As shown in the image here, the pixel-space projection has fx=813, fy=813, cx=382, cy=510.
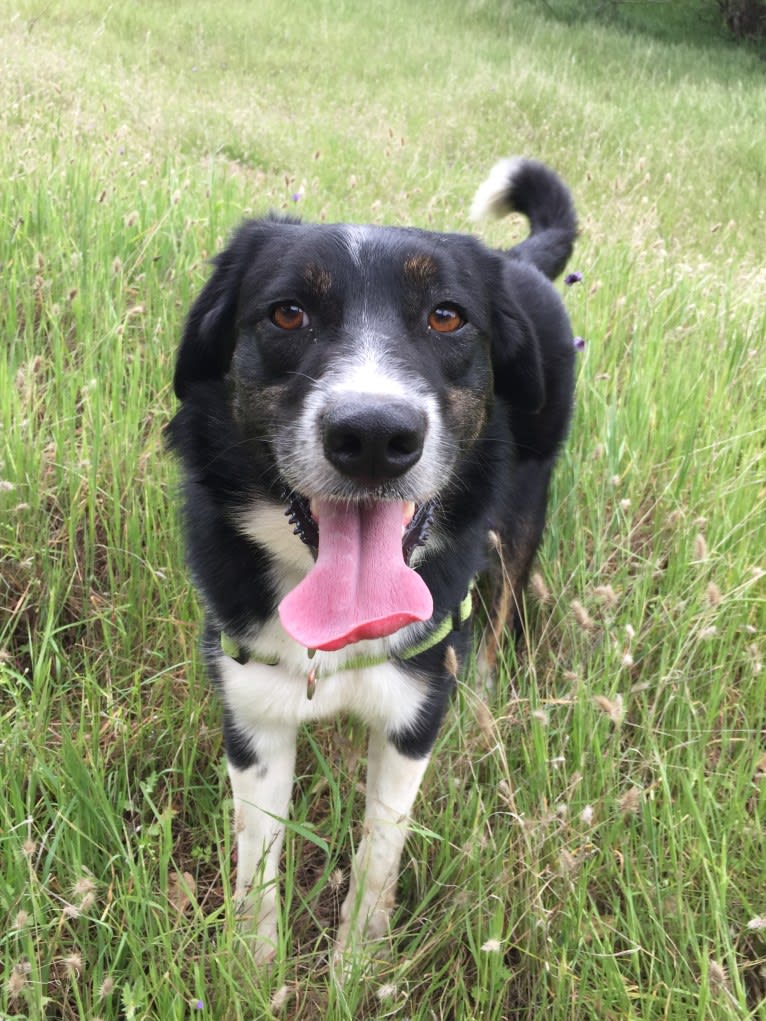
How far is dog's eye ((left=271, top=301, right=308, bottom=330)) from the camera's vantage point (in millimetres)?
1779

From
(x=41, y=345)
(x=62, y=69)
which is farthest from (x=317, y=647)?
(x=62, y=69)

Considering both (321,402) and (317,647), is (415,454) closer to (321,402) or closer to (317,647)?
(321,402)

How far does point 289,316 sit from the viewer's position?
1.79 metres

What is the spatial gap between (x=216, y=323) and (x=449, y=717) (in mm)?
1185

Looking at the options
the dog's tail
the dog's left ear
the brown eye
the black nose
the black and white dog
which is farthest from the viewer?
the dog's tail

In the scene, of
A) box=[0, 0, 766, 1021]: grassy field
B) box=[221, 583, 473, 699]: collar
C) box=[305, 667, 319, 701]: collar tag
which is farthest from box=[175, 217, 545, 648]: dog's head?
box=[0, 0, 766, 1021]: grassy field

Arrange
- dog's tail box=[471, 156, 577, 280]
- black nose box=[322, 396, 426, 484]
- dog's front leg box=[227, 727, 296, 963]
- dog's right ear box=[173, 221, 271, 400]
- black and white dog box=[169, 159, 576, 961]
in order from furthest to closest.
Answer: dog's tail box=[471, 156, 577, 280] < dog's right ear box=[173, 221, 271, 400] < dog's front leg box=[227, 727, 296, 963] < black and white dog box=[169, 159, 576, 961] < black nose box=[322, 396, 426, 484]

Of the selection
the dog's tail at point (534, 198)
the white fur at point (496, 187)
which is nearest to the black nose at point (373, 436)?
the dog's tail at point (534, 198)

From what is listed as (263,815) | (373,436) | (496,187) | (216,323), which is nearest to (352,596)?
(373,436)

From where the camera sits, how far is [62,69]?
21.6ft

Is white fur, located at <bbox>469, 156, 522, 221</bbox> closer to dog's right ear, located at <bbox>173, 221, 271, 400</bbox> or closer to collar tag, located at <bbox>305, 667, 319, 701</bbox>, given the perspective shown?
dog's right ear, located at <bbox>173, 221, 271, 400</bbox>

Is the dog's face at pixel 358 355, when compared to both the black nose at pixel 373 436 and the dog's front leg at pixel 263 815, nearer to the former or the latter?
the black nose at pixel 373 436

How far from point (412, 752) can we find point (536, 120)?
874cm

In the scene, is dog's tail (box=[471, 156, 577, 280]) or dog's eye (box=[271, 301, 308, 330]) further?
dog's tail (box=[471, 156, 577, 280])
